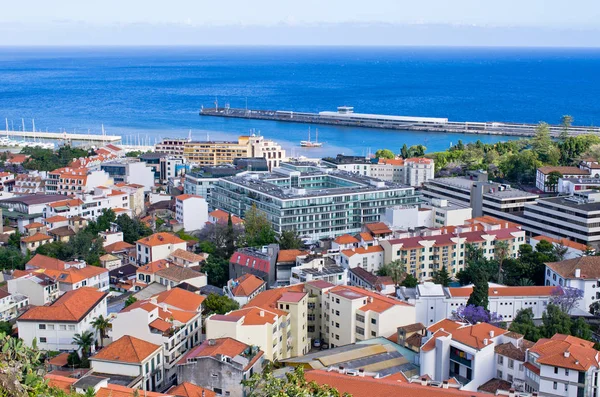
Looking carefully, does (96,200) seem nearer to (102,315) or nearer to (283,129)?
(102,315)

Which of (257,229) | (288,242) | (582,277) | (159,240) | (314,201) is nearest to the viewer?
(582,277)

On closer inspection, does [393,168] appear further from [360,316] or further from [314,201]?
[360,316]

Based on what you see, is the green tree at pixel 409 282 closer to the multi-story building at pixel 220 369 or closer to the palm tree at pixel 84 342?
the multi-story building at pixel 220 369

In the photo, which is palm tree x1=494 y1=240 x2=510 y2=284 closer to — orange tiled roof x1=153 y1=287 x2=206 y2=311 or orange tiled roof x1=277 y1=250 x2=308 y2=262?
orange tiled roof x1=277 y1=250 x2=308 y2=262

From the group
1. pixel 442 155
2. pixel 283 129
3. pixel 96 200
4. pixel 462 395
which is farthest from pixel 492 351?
pixel 283 129

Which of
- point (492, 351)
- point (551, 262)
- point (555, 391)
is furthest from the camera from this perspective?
point (551, 262)

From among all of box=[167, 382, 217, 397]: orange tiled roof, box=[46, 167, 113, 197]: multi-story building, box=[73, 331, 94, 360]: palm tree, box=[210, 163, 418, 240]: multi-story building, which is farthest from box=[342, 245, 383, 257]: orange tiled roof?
box=[46, 167, 113, 197]: multi-story building

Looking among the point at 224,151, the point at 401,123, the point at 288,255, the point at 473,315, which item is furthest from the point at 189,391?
the point at 401,123
